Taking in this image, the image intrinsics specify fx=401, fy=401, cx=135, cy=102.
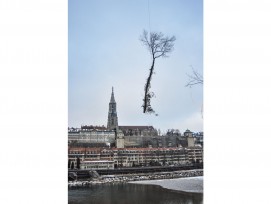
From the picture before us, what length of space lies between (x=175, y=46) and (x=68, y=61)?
0.76 m

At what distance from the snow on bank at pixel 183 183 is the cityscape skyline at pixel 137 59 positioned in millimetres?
359

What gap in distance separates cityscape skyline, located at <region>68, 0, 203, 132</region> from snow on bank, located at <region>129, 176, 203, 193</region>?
0.36 metres

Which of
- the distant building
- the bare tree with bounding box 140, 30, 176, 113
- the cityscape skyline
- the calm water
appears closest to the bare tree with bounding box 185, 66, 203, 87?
the cityscape skyline

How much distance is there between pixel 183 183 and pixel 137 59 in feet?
3.09

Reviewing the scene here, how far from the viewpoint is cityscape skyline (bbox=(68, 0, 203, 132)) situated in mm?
2807

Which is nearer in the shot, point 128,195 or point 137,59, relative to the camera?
point 128,195

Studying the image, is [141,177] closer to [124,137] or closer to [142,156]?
[142,156]

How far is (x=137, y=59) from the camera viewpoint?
9.45 ft

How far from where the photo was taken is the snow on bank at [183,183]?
110 inches

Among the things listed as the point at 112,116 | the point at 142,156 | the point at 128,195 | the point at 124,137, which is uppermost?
the point at 112,116

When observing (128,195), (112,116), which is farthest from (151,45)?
(128,195)

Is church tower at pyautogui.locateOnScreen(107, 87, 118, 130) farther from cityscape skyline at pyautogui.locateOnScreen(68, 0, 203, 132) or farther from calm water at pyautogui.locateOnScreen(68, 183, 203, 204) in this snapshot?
calm water at pyautogui.locateOnScreen(68, 183, 203, 204)

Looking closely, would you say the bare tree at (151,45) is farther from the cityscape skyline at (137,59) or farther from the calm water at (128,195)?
the calm water at (128,195)

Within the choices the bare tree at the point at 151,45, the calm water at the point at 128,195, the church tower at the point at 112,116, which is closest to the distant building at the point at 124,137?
the church tower at the point at 112,116
